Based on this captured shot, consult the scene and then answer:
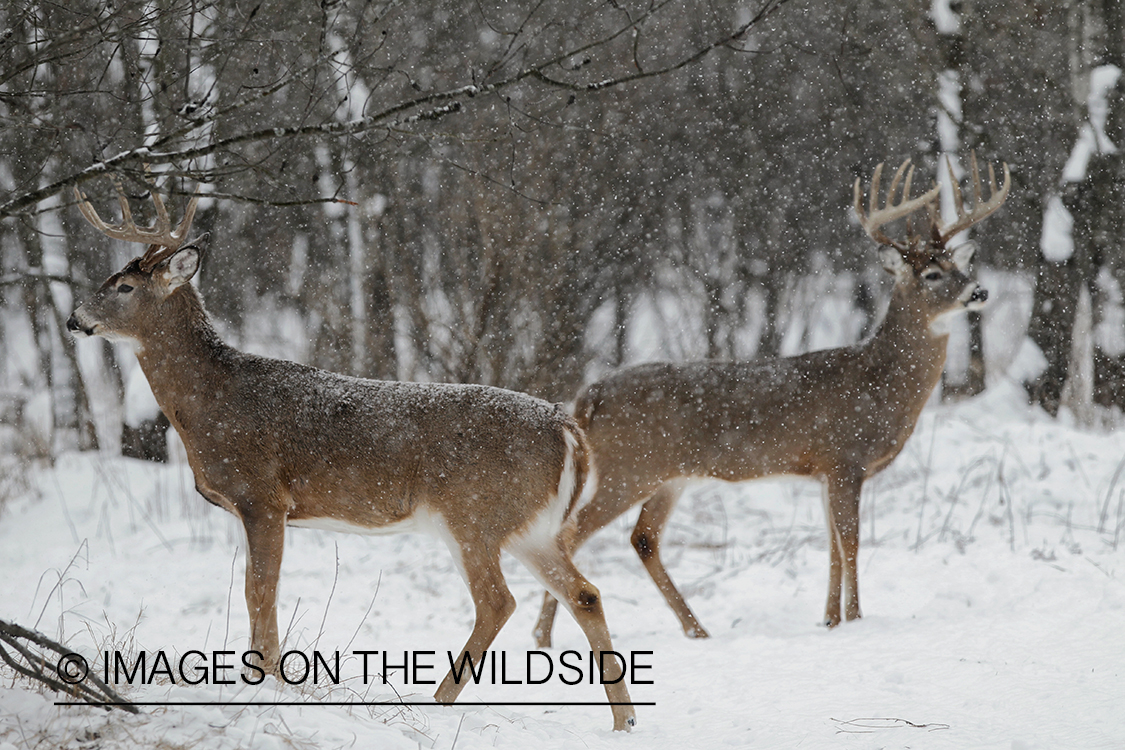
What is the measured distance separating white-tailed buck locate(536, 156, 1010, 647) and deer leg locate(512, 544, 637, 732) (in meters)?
2.06

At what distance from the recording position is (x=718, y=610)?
7031 mm

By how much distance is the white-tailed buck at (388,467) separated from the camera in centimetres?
447

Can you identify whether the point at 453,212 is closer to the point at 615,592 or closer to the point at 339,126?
the point at 615,592

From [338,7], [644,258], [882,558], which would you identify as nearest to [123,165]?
[338,7]

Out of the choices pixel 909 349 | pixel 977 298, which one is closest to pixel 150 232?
pixel 909 349

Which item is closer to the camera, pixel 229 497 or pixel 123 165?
pixel 123 165

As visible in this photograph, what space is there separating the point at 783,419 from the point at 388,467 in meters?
3.27

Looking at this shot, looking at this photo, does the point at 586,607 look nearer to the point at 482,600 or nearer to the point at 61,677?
the point at 482,600

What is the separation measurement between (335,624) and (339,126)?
12.0ft

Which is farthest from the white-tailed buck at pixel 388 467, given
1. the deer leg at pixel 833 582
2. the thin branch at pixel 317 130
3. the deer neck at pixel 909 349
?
the deer neck at pixel 909 349

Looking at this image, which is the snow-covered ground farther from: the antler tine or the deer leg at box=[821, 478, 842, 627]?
the antler tine

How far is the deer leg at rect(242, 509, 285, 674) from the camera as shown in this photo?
14.8ft

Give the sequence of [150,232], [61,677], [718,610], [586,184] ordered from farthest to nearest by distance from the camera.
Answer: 1. [586,184]
2. [718,610]
3. [150,232]
4. [61,677]

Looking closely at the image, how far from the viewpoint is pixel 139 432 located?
10.5 m
